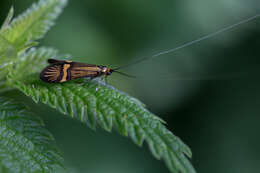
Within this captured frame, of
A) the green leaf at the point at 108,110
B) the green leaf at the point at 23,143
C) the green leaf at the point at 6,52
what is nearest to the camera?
the green leaf at the point at 23,143

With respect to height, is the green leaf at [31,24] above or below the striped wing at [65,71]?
above

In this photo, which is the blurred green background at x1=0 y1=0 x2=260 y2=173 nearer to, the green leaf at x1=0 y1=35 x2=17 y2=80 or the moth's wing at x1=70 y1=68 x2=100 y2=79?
the moth's wing at x1=70 y1=68 x2=100 y2=79

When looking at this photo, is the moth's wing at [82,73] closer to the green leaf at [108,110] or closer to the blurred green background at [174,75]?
the green leaf at [108,110]

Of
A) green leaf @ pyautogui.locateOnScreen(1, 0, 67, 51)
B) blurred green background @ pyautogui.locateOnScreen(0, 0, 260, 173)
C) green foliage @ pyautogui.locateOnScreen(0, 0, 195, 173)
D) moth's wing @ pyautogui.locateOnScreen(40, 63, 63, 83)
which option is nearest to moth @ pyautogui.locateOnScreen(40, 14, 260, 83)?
moth's wing @ pyautogui.locateOnScreen(40, 63, 63, 83)

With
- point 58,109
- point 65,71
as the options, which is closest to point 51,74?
point 65,71

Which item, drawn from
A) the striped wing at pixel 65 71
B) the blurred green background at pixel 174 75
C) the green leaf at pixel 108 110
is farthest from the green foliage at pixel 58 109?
the blurred green background at pixel 174 75

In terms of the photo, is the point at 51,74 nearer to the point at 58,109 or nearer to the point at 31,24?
the point at 31,24

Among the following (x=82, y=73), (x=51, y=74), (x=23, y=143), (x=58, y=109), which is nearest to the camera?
(x=23, y=143)

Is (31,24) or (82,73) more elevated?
(31,24)
